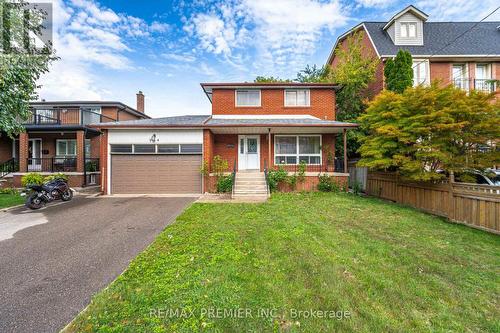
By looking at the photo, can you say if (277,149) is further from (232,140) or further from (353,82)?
(353,82)

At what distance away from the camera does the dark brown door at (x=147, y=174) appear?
11.4m

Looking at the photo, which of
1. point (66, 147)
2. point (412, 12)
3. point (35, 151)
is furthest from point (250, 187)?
point (412, 12)

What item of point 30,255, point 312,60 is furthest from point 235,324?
point 312,60

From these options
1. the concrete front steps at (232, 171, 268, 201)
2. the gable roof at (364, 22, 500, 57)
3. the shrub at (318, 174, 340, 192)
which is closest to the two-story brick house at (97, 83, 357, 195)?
the concrete front steps at (232, 171, 268, 201)

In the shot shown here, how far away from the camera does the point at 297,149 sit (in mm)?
13391

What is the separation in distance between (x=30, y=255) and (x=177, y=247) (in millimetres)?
2837

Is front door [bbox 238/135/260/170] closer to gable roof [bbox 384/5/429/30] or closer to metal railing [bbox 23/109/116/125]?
metal railing [bbox 23/109/116/125]

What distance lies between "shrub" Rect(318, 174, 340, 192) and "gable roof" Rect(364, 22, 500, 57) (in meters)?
10.5

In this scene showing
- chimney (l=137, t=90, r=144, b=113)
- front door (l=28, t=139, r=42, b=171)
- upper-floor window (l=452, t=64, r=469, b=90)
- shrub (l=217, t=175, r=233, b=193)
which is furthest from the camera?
chimney (l=137, t=90, r=144, b=113)

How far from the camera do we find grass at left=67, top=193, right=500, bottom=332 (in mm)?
2303

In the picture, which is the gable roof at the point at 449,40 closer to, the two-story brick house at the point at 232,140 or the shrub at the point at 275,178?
the two-story brick house at the point at 232,140

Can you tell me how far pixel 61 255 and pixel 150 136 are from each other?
8.08m

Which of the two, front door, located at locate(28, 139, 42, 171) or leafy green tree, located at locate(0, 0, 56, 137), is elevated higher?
leafy green tree, located at locate(0, 0, 56, 137)

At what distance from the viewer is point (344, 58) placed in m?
17.5
